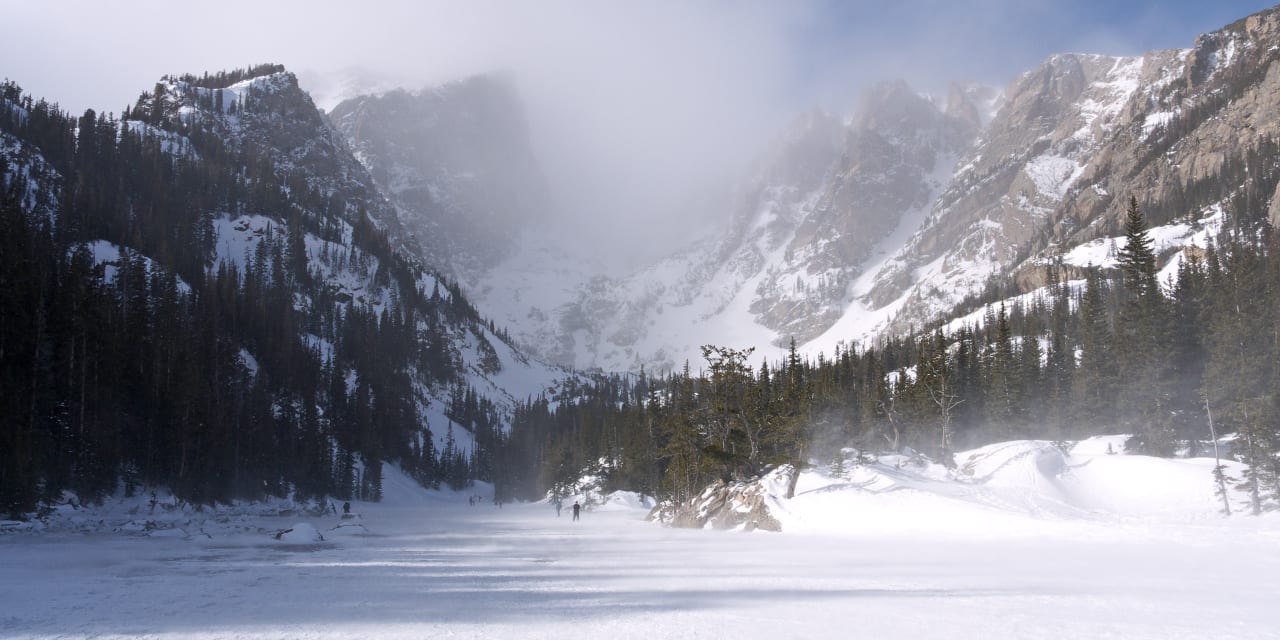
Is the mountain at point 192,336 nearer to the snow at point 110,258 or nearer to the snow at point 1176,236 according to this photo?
the snow at point 110,258

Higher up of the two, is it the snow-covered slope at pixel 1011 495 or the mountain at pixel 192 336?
the mountain at pixel 192 336

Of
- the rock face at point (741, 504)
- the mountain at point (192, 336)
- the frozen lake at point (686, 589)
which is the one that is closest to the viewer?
the frozen lake at point (686, 589)

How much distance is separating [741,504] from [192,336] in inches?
2316

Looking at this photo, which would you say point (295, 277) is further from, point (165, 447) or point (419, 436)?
point (165, 447)

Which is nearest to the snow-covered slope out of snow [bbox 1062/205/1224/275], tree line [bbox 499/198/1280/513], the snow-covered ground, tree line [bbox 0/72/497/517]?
the snow-covered ground

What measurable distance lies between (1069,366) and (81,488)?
3707 inches

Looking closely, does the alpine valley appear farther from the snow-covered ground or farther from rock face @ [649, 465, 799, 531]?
the snow-covered ground

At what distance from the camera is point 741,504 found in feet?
133

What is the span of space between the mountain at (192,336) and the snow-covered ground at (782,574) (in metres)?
13.7

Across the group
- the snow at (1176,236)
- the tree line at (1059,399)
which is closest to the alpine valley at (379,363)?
the tree line at (1059,399)

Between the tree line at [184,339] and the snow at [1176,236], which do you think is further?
the snow at [1176,236]

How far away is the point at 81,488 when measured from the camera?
1750 inches

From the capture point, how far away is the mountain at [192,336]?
4531cm

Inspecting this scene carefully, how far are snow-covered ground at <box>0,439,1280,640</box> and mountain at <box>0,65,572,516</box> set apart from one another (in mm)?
13739
